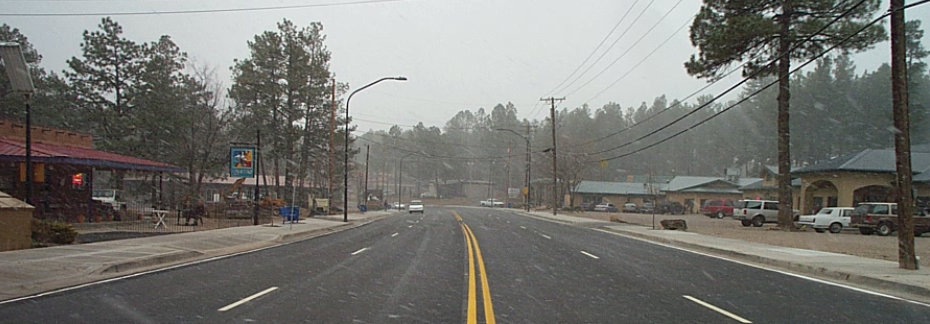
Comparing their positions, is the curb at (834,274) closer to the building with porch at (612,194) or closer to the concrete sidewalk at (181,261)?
the concrete sidewalk at (181,261)

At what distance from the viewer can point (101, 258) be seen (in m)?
14.9

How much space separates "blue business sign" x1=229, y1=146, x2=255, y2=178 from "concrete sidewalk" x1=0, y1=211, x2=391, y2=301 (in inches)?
226

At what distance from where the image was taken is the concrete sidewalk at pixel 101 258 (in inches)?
460

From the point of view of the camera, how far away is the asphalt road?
895cm

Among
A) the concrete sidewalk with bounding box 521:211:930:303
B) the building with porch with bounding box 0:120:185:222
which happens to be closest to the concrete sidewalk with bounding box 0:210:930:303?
the concrete sidewalk with bounding box 521:211:930:303

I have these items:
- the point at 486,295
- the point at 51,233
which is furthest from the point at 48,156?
the point at 486,295

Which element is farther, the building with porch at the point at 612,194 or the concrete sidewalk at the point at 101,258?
the building with porch at the point at 612,194

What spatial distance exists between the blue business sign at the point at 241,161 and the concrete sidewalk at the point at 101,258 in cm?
573

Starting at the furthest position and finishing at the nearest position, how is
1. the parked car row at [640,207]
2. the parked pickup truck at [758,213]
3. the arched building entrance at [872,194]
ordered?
the parked car row at [640,207] < the arched building entrance at [872,194] < the parked pickup truck at [758,213]

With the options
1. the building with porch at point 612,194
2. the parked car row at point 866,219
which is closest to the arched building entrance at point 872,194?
the parked car row at point 866,219

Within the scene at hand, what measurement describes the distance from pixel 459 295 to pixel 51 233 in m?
13.5

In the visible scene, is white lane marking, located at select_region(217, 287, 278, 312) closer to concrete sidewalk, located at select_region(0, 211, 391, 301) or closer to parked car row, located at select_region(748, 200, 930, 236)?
concrete sidewalk, located at select_region(0, 211, 391, 301)

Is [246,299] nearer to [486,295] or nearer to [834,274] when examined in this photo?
[486,295]

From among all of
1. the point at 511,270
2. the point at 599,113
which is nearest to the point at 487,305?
the point at 511,270
